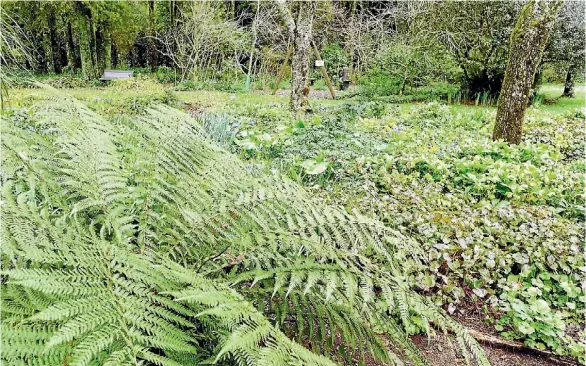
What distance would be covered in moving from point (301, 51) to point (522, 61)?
12.5 ft

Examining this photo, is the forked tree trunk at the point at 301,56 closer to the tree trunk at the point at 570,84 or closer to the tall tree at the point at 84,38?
the tree trunk at the point at 570,84

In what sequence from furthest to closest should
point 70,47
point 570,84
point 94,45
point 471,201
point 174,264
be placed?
point 70,47 → point 94,45 → point 570,84 → point 471,201 → point 174,264

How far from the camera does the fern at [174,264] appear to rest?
86cm

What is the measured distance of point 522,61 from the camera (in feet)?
15.7

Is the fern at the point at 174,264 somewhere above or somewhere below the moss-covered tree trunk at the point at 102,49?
below

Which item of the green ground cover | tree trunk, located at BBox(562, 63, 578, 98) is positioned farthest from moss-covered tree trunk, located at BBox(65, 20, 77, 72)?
tree trunk, located at BBox(562, 63, 578, 98)

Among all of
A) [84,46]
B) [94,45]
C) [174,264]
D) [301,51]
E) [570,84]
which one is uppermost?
[94,45]

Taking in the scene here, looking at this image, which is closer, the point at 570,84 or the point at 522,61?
the point at 522,61

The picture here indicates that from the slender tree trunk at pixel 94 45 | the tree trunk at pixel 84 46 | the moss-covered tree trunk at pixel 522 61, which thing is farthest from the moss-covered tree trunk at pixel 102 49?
the moss-covered tree trunk at pixel 522 61

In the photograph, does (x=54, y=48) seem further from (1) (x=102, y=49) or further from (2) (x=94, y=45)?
(2) (x=94, y=45)

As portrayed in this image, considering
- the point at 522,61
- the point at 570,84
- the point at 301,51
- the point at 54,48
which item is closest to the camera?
the point at 522,61

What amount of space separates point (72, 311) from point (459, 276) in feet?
6.58

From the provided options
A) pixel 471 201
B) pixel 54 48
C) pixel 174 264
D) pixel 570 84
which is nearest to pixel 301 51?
pixel 471 201

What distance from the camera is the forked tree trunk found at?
24.4 ft
